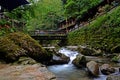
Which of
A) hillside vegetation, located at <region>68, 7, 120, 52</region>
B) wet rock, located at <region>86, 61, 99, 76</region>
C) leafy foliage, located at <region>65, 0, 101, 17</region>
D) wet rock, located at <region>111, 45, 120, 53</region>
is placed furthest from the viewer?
leafy foliage, located at <region>65, 0, 101, 17</region>

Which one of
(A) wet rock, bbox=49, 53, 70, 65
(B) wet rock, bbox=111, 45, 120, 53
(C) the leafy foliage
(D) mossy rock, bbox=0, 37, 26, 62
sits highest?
(C) the leafy foliage

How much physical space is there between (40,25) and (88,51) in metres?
43.0

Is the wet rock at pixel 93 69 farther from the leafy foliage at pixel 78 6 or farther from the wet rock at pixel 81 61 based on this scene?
the leafy foliage at pixel 78 6

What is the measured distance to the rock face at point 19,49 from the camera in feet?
33.2

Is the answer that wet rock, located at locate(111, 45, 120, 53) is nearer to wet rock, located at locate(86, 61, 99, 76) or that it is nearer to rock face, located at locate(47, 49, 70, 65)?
rock face, located at locate(47, 49, 70, 65)

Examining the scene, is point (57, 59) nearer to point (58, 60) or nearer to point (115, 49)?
point (58, 60)

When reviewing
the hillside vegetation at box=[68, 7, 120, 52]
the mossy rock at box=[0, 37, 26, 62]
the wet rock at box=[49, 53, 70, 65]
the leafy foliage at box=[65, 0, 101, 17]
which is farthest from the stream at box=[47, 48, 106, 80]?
the leafy foliage at box=[65, 0, 101, 17]

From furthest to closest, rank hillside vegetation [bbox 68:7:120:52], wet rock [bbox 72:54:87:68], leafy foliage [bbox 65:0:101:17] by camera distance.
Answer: leafy foliage [bbox 65:0:101:17] < hillside vegetation [bbox 68:7:120:52] < wet rock [bbox 72:54:87:68]

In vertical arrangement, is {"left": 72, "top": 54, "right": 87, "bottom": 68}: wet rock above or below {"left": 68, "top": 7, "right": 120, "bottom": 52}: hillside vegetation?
below

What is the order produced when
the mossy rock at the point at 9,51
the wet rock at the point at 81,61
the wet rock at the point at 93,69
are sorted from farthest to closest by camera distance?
the wet rock at the point at 81,61
the mossy rock at the point at 9,51
the wet rock at the point at 93,69

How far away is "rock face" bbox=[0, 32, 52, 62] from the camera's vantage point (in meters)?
10.1

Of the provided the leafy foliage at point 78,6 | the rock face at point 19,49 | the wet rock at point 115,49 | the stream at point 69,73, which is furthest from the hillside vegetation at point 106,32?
the leafy foliage at point 78,6

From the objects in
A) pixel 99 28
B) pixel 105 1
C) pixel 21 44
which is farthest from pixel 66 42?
pixel 21 44

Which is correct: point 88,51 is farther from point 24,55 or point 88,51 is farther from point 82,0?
point 82,0
